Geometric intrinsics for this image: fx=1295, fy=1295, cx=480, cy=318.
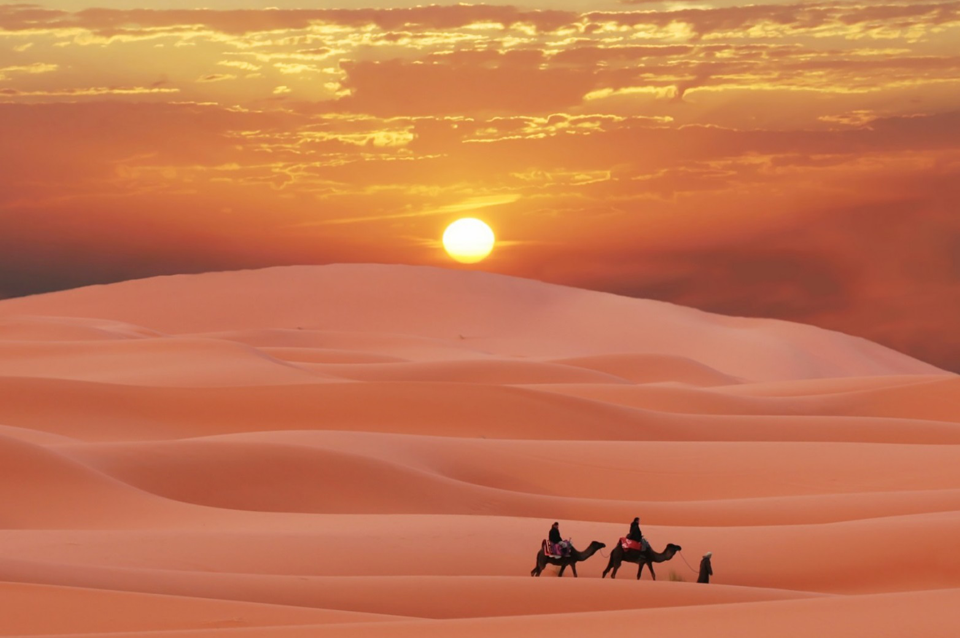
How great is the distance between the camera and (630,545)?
1101 centimetres

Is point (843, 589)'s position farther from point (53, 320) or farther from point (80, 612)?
point (53, 320)

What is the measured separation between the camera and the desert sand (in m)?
8.15

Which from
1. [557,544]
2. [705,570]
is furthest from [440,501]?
[557,544]

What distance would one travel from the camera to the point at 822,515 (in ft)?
52.5

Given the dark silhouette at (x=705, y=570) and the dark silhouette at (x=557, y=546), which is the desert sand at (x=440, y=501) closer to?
the dark silhouette at (x=557, y=546)

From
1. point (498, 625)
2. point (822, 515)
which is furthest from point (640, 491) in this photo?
→ point (498, 625)

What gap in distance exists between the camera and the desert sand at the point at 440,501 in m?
8.15

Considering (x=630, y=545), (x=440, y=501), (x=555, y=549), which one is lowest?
(x=555, y=549)

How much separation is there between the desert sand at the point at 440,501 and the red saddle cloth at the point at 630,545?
78cm

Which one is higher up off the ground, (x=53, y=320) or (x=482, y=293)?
(x=482, y=293)

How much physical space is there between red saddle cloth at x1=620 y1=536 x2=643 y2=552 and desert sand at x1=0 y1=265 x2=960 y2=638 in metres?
0.78

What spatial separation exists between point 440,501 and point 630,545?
5.62 metres

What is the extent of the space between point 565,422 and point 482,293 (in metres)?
57.0

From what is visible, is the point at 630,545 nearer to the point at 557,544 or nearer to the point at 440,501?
the point at 557,544
